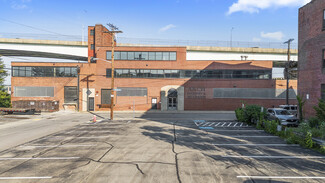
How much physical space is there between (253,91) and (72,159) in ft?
107

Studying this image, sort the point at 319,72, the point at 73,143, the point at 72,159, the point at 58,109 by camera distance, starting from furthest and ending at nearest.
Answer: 1. the point at 58,109
2. the point at 319,72
3. the point at 73,143
4. the point at 72,159

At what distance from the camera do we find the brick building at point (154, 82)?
110 ft

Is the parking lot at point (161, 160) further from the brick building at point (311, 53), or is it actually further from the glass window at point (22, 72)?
the glass window at point (22, 72)

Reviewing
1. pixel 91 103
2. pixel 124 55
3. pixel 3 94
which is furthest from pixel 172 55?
pixel 3 94

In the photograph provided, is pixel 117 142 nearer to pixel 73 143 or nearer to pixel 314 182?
pixel 73 143

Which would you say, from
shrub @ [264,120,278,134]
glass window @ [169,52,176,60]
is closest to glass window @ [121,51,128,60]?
glass window @ [169,52,176,60]

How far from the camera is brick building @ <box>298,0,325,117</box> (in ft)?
61.4

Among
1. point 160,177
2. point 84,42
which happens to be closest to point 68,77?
point 84,42

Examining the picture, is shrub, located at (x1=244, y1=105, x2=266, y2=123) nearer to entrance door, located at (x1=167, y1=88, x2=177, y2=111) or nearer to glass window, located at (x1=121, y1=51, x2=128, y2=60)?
entrance door, located at (x1=167, y1=88, x2=177, y2=111)

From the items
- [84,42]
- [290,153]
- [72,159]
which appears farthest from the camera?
[84,42]

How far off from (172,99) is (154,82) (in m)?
4.75

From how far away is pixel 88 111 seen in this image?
3372 centimetres

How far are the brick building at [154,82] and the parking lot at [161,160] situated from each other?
67.0 feet

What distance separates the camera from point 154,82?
113 feet
